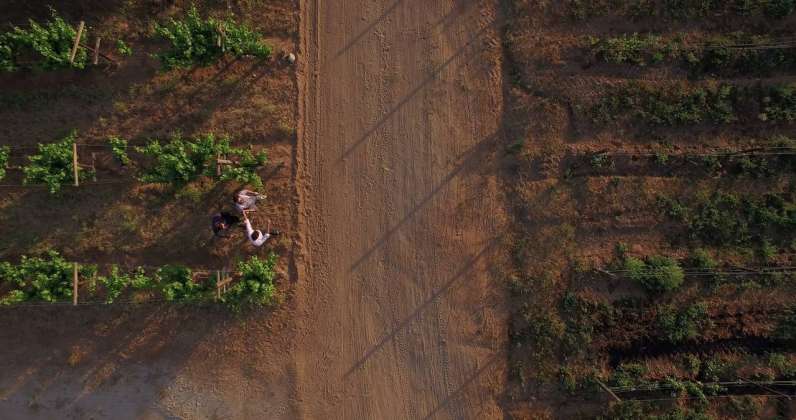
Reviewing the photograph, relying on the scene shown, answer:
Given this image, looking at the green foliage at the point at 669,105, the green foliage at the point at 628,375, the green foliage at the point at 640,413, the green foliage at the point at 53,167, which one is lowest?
the green foliage at the point at 640,413

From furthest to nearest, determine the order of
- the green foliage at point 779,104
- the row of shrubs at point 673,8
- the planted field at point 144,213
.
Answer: the row of shrubs at point 673,8 → the green foliage at point 779,104 → the planted field at point 144,213

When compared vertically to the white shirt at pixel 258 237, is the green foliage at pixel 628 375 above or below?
below

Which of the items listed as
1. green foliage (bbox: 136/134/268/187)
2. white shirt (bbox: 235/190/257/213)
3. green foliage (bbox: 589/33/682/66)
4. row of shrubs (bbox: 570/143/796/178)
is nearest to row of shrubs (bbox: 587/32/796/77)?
green foliage (bbox: 589/33/682/66)

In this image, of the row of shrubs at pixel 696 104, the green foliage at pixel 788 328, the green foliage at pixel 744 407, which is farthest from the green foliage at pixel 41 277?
the green foliage at pixel 788 328

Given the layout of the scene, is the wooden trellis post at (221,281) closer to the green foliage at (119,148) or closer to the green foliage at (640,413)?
the green foliage at (119,148)

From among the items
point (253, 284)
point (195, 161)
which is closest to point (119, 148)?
point (195, 161)

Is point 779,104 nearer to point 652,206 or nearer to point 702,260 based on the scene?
point 652,206
